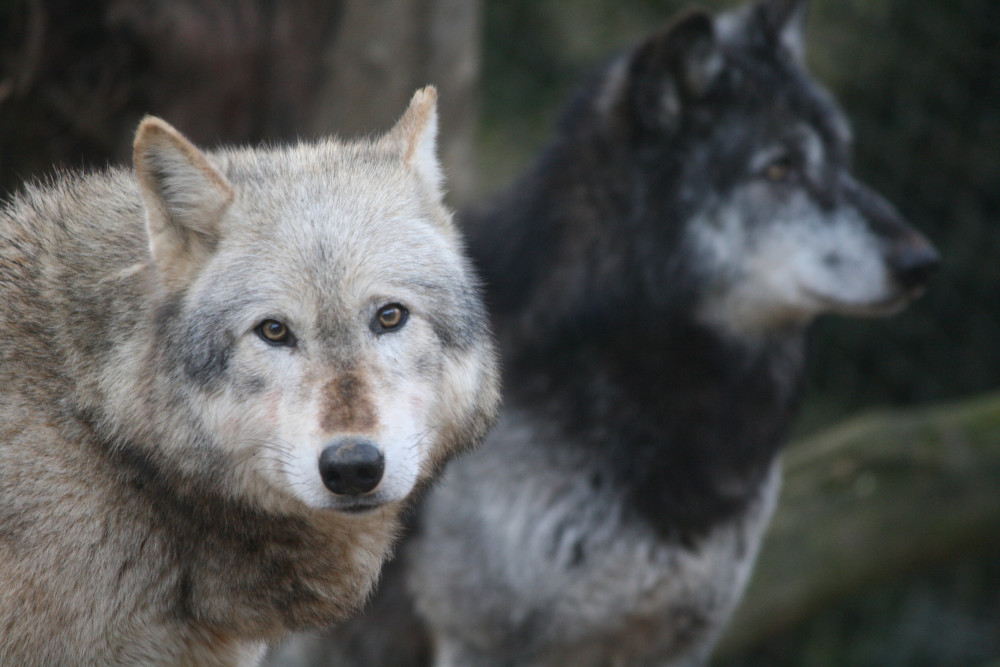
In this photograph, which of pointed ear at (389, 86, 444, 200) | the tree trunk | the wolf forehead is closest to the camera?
the wolf forehead

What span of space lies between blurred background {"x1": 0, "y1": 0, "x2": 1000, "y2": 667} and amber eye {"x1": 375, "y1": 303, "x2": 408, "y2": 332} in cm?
180

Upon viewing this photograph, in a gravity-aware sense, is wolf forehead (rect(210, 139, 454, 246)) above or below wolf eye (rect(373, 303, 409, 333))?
above

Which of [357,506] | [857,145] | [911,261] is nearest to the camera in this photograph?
[357,506]

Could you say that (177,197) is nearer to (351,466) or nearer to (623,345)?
(351,466)

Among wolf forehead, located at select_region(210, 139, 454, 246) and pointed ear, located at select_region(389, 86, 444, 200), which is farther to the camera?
pointed ear, located at select_region(389, 86, 444, 200)

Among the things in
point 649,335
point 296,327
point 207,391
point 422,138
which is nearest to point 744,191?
point 649,335

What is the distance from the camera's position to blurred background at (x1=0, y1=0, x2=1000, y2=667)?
4199 mm

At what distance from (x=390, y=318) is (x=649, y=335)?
199cm

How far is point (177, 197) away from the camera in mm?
2256

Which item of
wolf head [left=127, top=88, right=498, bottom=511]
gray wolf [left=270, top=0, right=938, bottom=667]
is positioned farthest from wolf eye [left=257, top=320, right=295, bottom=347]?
gray wolf [left=270, top=0, right=938, bottom=667]

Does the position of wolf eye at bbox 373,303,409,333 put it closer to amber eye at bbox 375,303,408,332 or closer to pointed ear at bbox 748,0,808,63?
amber eye at bbox 375,303,408,332

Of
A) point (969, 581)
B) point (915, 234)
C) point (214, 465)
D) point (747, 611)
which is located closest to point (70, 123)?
point (214, 465)

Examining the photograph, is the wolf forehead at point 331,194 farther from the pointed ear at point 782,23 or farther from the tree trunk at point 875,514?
the tree trunk at point 875,514

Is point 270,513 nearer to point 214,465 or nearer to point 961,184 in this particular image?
point 214,465
